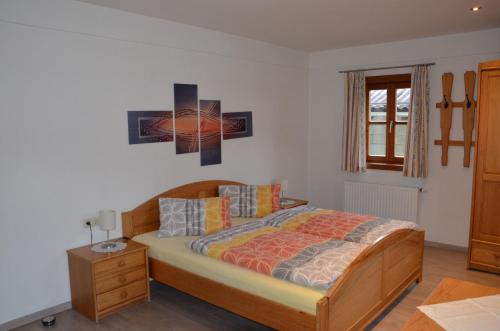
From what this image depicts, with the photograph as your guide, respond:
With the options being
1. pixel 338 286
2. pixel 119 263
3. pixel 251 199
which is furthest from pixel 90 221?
pixel 338 286

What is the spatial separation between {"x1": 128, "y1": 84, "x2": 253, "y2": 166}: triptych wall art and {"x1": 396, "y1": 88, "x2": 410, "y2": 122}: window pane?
1989mm

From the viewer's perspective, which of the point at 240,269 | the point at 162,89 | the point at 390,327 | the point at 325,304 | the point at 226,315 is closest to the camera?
the point at 325,304

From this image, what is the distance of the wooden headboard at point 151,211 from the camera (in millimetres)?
3732

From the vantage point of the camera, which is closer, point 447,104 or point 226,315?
point 226,315

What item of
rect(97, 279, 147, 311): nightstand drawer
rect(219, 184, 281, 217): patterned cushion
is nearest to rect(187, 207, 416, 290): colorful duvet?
rect(219, 184, 281, 217): patterned cushion

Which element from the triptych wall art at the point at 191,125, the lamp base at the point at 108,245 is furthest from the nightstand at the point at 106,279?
the triptych wall art at the point at 191,125

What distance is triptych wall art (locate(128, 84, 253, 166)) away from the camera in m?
3.81

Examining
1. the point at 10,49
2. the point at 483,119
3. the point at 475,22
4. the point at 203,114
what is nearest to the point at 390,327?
the point at 483,119

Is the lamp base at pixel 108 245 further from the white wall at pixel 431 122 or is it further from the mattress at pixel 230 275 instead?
the white wall at pixel 431 122

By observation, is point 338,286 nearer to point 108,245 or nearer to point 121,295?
point 121,295

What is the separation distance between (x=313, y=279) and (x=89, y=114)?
2261 mm

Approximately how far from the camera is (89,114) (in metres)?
3.41

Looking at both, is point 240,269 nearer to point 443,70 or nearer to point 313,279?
point 313,279

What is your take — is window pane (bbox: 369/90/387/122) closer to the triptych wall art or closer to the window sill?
the window sill
